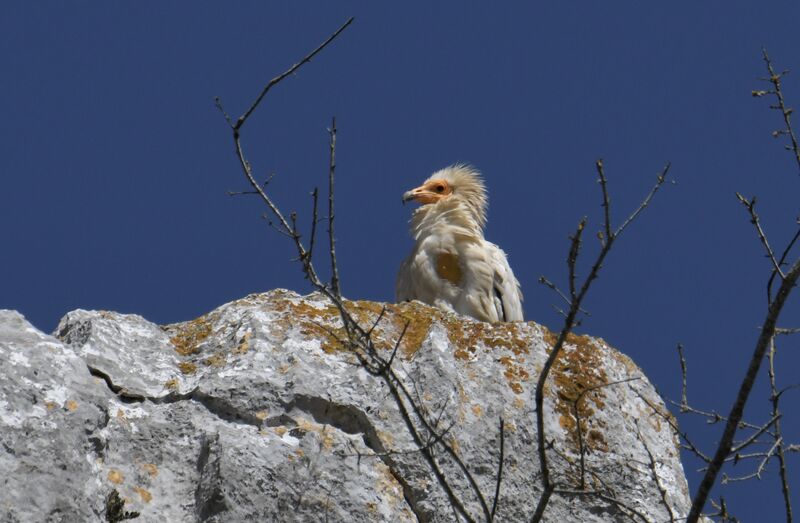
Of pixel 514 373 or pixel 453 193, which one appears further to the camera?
pixel 453 193

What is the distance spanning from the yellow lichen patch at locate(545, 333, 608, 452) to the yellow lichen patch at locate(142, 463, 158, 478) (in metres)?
1.84

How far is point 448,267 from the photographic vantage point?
9.32 m

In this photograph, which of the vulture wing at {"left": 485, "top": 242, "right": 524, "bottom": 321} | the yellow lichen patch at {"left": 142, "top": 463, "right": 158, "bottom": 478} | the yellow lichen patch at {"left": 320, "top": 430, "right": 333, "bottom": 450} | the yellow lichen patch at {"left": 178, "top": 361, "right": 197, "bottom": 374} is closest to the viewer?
the yellow lichen patch at {"left": 142, "top": 463, "right": 158, "bottom": 478}

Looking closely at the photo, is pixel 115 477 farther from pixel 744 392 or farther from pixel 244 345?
pixel 744 392

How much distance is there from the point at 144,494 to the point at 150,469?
5.4 inches

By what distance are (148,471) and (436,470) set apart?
159 cm

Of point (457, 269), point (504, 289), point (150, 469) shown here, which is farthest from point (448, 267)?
point (150, 469)

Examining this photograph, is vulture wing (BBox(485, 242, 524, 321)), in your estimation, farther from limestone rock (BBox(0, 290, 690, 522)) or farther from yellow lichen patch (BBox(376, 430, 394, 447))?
yellow lichen patch (BBox(376, 430, 394, 447))

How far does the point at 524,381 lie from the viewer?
235 inches

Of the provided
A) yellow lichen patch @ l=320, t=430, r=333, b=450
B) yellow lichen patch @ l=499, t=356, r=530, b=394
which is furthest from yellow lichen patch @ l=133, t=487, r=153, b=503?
yellow lichen patch @ l=499, t=356, r=530, b=394

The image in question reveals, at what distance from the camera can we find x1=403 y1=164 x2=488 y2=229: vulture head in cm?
1016

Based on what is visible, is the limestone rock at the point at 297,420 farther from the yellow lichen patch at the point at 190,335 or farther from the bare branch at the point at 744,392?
the bare branch at the point at 744,392

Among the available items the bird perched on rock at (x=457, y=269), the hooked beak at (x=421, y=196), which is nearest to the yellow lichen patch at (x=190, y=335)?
the bird perched on rock at (x=457, y=269)

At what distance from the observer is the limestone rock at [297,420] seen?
485cm
